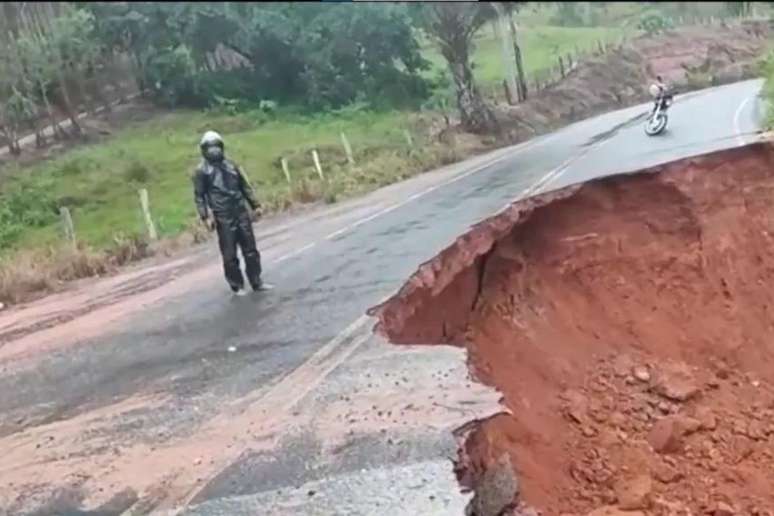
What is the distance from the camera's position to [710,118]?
17.6 metres

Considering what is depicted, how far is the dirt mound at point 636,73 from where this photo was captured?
2564 cm

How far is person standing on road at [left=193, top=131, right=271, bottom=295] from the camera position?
31.4 feet

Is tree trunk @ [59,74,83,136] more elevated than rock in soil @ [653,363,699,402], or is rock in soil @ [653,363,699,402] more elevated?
tree trunk @ [59,74,83,136]

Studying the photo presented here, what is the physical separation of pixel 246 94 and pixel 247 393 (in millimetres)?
26320

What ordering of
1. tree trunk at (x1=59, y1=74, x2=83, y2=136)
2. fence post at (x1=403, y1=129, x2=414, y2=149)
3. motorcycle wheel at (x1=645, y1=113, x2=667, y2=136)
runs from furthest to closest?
tree trunk at (x1=59, y1=74, x2=83, y2=136), fence post at (x1=403, y1=129, x2=414, y2=149), motorcycle wheel at (x1=645, y1=113, x2=667, y2=136)

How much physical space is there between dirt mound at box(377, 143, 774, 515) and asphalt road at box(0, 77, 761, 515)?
0.60 m

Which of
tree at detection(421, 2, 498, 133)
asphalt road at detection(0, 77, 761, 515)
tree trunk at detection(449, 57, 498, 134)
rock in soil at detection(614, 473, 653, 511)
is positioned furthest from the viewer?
tree trunk at detection(449, 57, 498, 134)

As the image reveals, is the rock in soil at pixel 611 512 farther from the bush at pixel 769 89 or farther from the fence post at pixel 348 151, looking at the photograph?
the fence post at pixel 348 151

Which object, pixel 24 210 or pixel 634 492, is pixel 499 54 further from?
pixel 634 492

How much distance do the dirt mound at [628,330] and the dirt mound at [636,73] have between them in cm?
1330

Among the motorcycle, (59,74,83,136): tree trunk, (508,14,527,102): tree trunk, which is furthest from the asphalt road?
(508,14,527,102): tree trunk

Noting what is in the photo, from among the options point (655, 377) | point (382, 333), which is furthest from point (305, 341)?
point (655, 377)

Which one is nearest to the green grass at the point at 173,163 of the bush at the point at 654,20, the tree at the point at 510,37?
the tree at the point at 510,37

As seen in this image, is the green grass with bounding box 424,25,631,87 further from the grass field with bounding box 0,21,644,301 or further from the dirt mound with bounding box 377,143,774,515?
the dirt mound with bounding box 377,143,774,515
